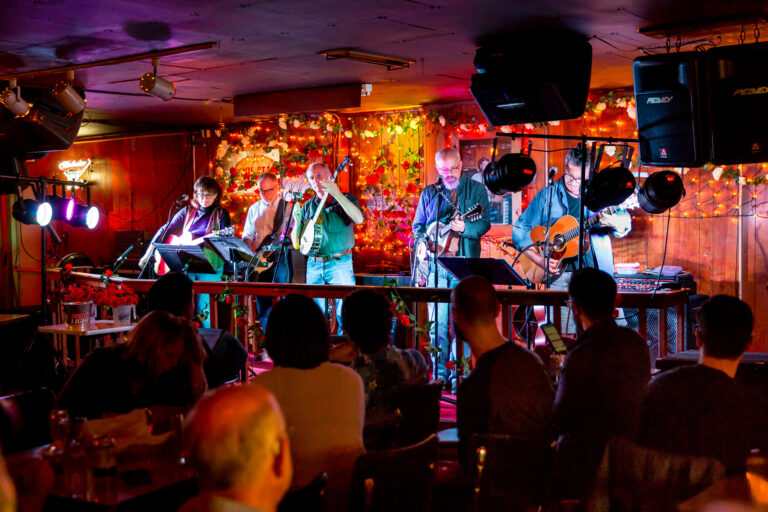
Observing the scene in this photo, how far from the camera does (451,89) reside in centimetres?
823

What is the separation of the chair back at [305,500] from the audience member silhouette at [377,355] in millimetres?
1095

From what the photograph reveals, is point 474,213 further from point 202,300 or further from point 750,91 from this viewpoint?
point 202,300

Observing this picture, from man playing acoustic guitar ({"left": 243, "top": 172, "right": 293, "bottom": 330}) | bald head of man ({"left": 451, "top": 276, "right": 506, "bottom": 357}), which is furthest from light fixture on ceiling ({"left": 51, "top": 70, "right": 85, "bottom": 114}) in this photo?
bald head of man ({"left": 451, "top": 276, "right": 506, "bottom": 357})

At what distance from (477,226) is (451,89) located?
2.10m

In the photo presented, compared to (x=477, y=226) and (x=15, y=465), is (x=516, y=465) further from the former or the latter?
(x=477, y=226)

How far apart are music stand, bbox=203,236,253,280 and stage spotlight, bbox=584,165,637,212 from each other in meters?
3.30

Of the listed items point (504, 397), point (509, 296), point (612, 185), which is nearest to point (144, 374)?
point (504, 397)

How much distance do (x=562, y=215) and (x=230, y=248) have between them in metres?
3.25

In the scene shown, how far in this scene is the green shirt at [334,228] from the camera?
7691mm

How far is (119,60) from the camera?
648cm

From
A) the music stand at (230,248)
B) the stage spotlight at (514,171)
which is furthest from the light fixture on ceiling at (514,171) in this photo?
the music stand at (230,248)

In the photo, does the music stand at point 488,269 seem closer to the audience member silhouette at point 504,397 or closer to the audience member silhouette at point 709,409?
the audience member silhouette at point 504,397

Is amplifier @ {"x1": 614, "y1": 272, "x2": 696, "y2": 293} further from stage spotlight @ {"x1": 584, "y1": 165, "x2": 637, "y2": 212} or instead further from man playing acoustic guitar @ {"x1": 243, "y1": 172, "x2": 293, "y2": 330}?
man playing acoustic guitar @ {"x1": 243, "y1": 172, "x2": 293, "y2": 330}

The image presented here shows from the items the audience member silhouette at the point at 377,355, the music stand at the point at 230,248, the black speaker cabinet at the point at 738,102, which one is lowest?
the audience member silhouette at the point at 377,355
